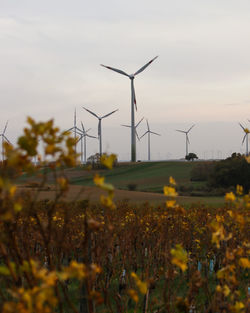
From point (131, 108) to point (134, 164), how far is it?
20.9 m

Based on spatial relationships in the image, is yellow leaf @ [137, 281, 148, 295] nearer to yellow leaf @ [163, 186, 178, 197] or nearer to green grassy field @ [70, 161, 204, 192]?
yellow leaf @ [163, 186, 178, 197]

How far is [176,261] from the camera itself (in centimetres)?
221

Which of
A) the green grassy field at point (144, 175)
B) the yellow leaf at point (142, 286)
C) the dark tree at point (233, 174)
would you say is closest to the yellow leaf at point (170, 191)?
the yellow leaf at point (142, 286)

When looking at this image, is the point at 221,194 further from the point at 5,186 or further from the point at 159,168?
the point at 5,186

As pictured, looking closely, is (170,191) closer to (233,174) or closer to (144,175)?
(233,174)

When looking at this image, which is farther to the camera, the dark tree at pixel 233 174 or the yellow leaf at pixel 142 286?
the dark tree at pixel 233 174

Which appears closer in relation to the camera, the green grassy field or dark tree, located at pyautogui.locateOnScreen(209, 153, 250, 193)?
dark tree, located at pyautogui.locateOnScreen(209, 153, 250, 193)

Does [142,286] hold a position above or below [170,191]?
below

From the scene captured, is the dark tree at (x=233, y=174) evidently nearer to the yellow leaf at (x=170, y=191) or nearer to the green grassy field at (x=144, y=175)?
the green grassy field at (x=144, y=175)

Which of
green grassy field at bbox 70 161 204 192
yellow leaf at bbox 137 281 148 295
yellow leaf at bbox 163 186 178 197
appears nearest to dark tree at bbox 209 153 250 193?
green grassy field at bbox 70 161 204 192

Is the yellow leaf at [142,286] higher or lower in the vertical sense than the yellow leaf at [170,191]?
lower

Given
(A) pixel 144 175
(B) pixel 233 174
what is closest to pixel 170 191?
(B) pixel 233 174

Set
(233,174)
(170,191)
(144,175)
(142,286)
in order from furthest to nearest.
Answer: (144,175), (233,174), (170,191), (142,286)

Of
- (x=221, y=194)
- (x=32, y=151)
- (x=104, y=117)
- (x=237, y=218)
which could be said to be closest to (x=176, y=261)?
(x=237, y=218)
